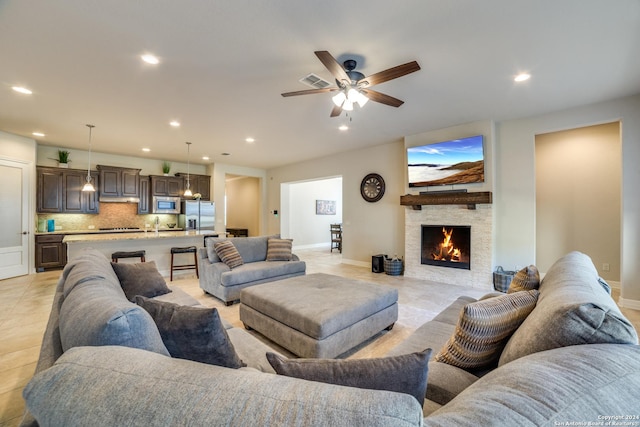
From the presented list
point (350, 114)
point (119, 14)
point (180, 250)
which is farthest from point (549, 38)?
point (180, 250)

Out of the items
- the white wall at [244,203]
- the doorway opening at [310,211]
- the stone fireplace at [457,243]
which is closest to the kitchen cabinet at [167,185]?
the white wall at [244,203]

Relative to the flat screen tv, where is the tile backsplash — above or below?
below

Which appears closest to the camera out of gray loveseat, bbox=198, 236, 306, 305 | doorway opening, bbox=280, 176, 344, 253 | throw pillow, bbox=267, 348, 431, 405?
throw pillow, bbox=267, 348, 431, 405

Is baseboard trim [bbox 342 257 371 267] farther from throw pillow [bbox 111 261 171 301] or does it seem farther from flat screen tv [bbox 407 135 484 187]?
throw pillow [bbox 111 261 171 301]

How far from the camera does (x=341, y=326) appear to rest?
226 cm

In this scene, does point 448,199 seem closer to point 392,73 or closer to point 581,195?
point 581,195

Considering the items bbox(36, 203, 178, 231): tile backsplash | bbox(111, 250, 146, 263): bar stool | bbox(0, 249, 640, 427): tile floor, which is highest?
bbox(36, 203, 178, 231): tile backsplash

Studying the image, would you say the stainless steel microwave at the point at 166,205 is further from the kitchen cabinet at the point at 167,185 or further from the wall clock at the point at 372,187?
the wall clock at the point at 372,187

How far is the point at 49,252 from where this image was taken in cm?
572

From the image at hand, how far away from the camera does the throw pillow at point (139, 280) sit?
96.2 inches

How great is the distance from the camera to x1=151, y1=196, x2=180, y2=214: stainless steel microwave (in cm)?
732

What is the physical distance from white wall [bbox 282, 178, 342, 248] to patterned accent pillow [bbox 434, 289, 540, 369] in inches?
306

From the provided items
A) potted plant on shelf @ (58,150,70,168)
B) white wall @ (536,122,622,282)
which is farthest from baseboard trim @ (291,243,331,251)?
white wall @ (536,122,622,282)

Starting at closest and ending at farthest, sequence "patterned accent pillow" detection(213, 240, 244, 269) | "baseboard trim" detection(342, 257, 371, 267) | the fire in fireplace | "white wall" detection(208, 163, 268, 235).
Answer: "patterned accent pillow" detection(213, 240, 244, 269)
the fire in fireplace
"baseboard trim" detection(342, 257, 371, 267)
"white wall" detection(208, 163, 268, 235)
